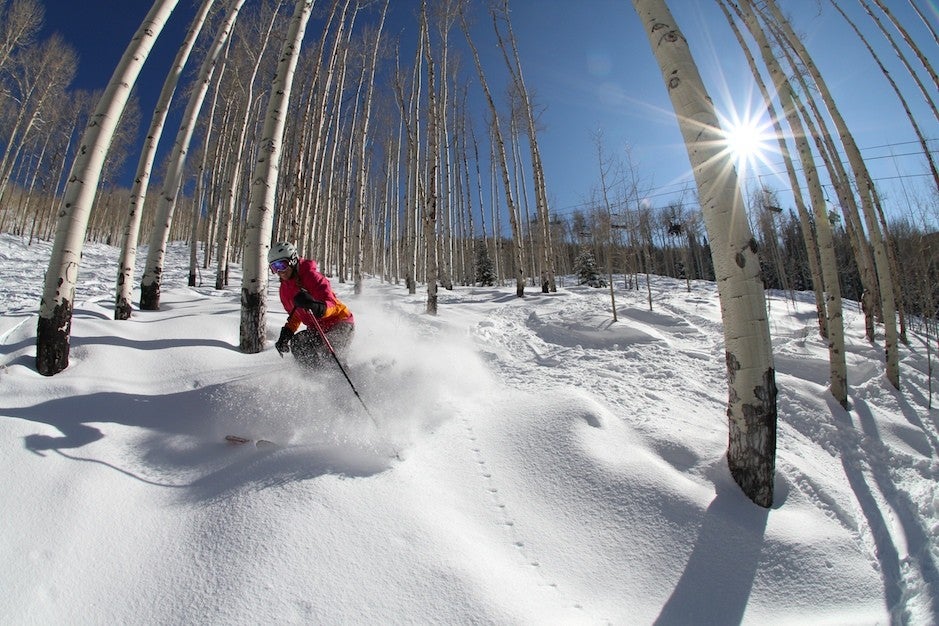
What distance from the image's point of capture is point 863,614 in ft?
5.80

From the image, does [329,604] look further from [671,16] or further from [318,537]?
[671,16]

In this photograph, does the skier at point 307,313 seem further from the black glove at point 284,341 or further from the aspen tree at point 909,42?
the aspen tree at point 909,42

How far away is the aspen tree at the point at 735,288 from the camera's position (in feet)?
7.93

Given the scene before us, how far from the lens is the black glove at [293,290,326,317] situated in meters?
3.45

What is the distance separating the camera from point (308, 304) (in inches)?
137

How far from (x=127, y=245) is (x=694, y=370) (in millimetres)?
7611

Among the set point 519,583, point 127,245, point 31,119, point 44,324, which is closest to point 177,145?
point 127,245

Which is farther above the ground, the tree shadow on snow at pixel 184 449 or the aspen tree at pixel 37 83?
the aspen tree at pixel 37 83

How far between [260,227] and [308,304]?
1.52 metres

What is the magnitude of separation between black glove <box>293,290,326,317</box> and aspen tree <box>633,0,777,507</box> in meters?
3.10

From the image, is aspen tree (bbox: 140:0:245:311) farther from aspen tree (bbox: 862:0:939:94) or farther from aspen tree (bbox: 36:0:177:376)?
aspen tree (bbox: 862:0:939:94)

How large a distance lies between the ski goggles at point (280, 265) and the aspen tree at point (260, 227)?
771 mm

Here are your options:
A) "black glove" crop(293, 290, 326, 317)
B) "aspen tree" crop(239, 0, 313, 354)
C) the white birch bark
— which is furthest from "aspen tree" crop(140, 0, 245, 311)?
the white birch bark

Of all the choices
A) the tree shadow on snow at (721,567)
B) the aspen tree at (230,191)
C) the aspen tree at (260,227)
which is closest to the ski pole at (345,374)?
the aspen tree at (260,227)
